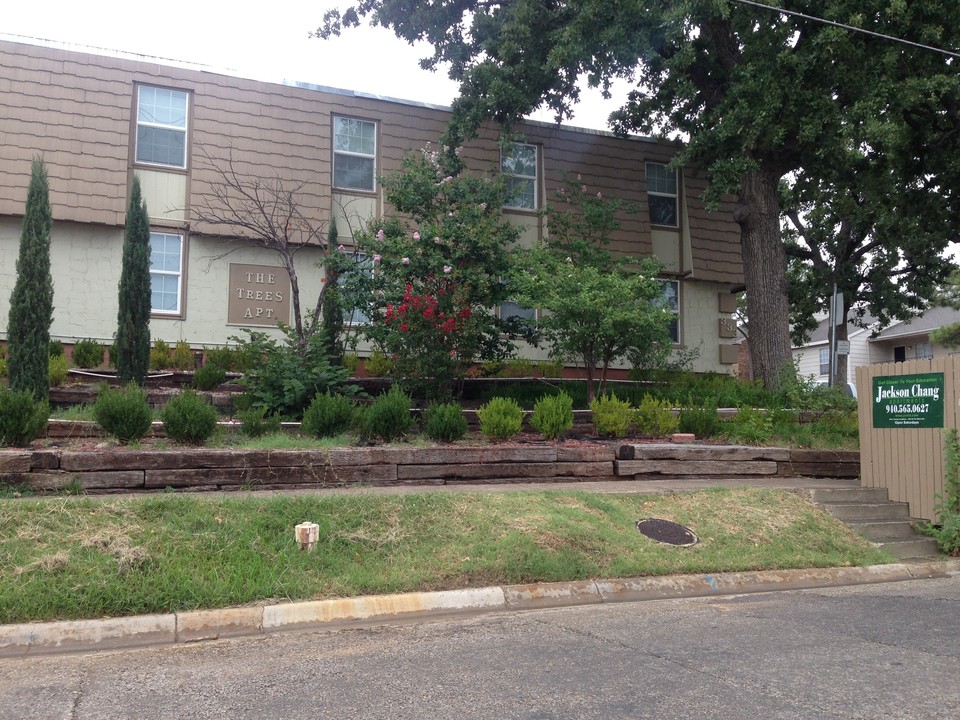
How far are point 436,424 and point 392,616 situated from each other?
4203 mm

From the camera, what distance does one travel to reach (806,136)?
13531mm

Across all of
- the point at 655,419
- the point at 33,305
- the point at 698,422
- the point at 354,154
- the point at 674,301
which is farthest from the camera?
the point at 674,301

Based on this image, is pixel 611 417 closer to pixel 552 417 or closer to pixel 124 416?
pixel 552 417

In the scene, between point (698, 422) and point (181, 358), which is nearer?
point (698, 422)

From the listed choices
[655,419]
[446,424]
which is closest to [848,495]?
[655,419]

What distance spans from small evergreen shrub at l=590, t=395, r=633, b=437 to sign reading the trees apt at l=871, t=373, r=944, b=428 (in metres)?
3.08

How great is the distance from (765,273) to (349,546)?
35.9 feet

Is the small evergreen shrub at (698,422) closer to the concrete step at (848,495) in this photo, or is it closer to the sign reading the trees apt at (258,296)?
the concrete step at (848,495)

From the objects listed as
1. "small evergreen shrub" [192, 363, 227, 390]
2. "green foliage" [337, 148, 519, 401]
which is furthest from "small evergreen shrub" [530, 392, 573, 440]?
"small evergreen shrub" [192, 363, 227, 390]

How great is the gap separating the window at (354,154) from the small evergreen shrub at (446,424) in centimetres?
765

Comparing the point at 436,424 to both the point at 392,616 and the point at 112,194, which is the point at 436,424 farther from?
the point at 112,194

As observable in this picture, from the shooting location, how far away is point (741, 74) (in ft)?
46.5

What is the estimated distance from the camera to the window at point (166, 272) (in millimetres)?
15344

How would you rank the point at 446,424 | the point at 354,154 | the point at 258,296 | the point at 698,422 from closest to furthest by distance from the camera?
the point at 446,424, the point at 698,422, the point at 258,296, the point at 354,154
